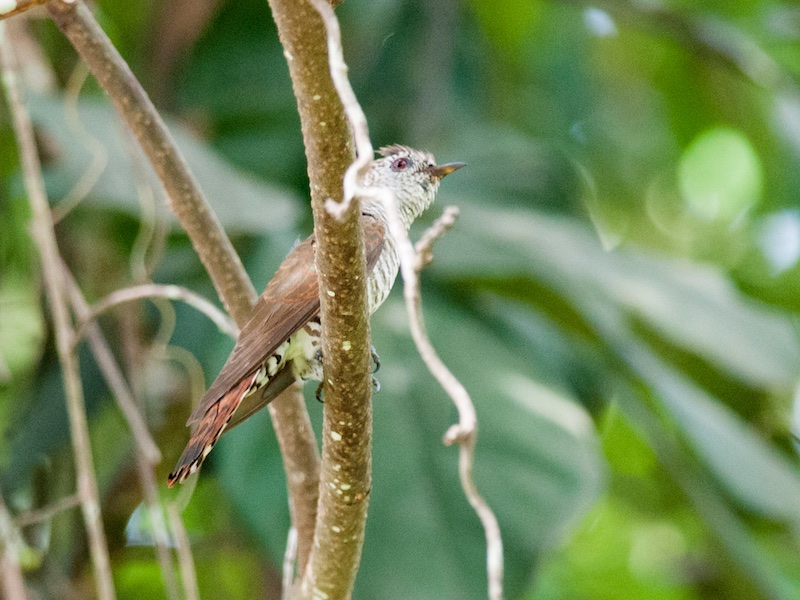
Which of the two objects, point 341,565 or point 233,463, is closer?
point 341,565

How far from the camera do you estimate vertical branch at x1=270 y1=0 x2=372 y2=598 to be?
139cm

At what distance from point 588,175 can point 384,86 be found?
1271mm

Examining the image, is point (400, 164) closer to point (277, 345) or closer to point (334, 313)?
point (277, 345)

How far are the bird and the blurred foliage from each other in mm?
581

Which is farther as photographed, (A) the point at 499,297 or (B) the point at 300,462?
(A) the point at 499,297

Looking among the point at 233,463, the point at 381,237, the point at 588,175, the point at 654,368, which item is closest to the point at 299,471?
the point at 381,237

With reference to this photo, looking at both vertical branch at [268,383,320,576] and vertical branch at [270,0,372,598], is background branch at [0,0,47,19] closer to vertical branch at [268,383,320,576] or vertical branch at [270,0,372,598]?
vertical branch at [270,0,372,598]

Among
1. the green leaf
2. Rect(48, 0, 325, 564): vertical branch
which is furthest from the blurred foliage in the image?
Rect(48, 0, 325, 564): vertical branch

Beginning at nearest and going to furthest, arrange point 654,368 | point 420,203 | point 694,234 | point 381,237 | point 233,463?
point 381,237 → point 233,463 → point 420,203 → point 654,368 → point 694,234

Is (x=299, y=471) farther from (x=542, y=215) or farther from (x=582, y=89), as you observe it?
(x=582, y=89)

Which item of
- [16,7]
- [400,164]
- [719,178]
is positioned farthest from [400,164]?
[719,178]

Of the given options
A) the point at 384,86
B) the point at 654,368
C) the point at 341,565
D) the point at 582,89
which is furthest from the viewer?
the point at 582,89

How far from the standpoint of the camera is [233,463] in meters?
2.93

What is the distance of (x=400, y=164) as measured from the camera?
3166mm
